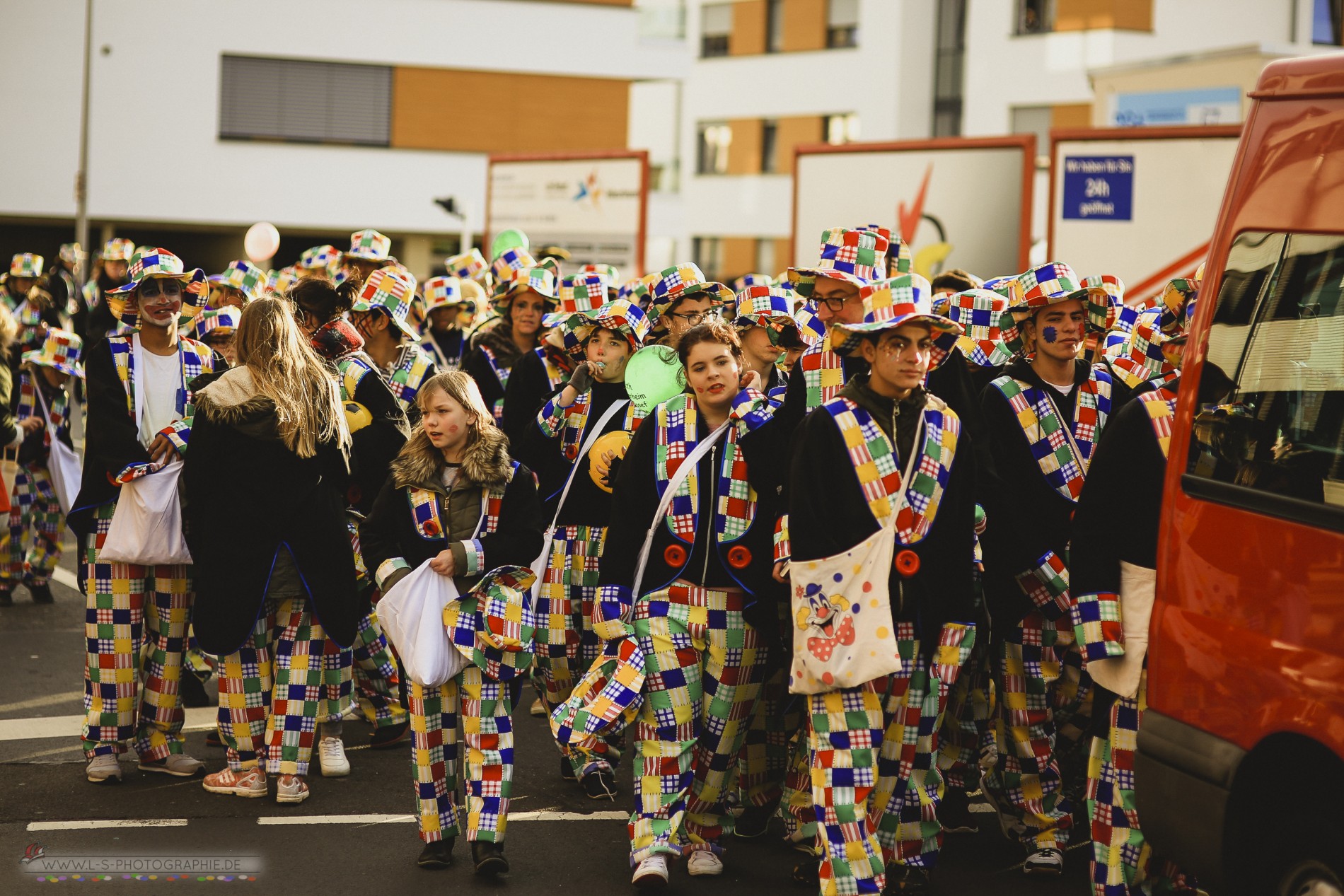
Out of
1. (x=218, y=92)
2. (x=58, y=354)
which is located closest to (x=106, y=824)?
(x=58, y=354)

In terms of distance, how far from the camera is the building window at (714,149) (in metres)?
44.8

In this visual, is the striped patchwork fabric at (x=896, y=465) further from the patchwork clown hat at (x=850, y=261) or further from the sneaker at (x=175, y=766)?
the sneaker at (x=175, y=766)

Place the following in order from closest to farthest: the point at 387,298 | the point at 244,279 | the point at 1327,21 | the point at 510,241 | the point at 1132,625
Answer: the point at 1132,625 < the point at 387,298 < the point at 244,279 < the point at 510,241 < the point at 1327,21

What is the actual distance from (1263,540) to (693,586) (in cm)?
210

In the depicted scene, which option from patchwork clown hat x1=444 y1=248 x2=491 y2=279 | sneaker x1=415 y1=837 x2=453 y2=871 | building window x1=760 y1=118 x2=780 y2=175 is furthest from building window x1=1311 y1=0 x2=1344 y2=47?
sneaker x1=415 y1=837 x2=453 y2=871

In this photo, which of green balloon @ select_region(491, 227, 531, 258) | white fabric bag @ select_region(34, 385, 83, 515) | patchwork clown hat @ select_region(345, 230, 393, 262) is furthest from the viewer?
green balloon @ select_region(491, 227, 531, 258)

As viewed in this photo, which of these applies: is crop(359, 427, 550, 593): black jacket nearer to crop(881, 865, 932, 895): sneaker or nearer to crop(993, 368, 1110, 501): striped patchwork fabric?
crop(881, 865, 932, 895): sneaker

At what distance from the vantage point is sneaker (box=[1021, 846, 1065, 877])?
575cm

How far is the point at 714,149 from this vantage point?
4512 centimetres

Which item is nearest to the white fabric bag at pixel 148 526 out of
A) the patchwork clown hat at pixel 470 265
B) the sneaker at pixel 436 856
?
the sneaker at pixel 436 856

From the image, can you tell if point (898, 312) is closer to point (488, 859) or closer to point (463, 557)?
point (463, 557)

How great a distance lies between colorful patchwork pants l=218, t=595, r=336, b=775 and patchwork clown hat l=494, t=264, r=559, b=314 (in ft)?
9.38

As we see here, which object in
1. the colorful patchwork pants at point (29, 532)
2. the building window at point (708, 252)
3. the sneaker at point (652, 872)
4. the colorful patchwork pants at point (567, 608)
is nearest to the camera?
the sneaker at point (652, 872)

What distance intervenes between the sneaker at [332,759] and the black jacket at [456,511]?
1.59m
